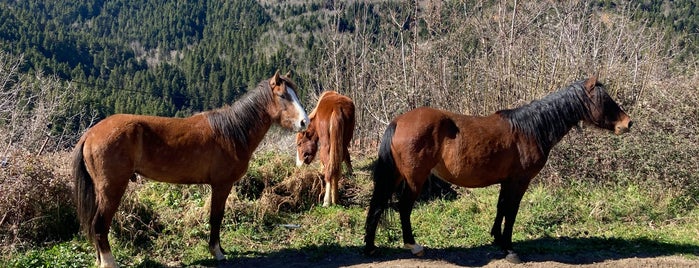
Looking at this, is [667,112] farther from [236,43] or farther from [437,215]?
[236,43]

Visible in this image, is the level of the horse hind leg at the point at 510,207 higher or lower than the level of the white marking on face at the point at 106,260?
higher

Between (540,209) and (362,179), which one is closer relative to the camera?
(540,209)

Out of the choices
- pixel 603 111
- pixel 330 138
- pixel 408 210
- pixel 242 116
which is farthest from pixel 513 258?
pixel 242 116

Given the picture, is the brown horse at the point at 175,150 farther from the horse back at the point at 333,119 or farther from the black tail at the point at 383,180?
the horse back at the point at 333,119

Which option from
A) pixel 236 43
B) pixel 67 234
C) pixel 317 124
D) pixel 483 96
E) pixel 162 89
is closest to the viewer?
pixel 67 234

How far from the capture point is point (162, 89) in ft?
216

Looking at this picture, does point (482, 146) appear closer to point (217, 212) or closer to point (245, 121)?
point (245, 121)

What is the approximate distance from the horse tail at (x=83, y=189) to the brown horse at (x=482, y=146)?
8.40 feet

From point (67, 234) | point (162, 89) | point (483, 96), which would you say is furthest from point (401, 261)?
point (162, 89)

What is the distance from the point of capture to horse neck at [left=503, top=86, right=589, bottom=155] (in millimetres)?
5180

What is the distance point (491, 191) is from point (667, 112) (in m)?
2.94

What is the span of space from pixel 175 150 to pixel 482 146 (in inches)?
115

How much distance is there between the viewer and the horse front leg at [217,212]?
16.4ft

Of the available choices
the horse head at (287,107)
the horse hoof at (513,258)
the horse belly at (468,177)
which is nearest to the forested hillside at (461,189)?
the horse hoof at (513,258)
